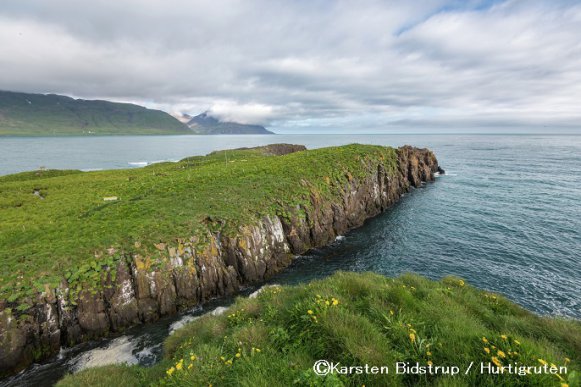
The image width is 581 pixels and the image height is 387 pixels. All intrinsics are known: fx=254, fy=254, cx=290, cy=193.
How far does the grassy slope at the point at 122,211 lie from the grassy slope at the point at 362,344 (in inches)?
504

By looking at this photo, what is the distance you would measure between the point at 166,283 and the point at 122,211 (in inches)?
473

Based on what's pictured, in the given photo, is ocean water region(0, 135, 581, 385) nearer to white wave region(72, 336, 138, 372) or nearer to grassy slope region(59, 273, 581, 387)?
white wave region(72, 336, 138, 372)

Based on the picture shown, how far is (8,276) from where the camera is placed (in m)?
17.7

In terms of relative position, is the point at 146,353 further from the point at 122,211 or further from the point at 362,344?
the point at 362,344

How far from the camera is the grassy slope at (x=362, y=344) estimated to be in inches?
250

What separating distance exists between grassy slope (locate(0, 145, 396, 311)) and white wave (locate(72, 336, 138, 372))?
195 inches

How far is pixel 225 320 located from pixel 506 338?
36.4 ft

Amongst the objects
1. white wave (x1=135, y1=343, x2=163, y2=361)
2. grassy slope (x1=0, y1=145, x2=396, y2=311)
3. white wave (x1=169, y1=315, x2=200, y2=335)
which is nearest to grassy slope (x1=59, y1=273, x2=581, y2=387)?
white wave (x1=135, y1=343, x2=163, y2=361)

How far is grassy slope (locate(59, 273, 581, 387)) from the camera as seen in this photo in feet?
20.8

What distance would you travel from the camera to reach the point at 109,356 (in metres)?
17.7

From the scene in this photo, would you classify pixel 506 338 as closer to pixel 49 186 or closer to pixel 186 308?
pixel 186 308

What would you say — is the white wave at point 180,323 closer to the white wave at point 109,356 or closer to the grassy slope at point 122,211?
the white wave at point 109,356

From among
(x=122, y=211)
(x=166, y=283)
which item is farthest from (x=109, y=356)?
(x=122, y=211)

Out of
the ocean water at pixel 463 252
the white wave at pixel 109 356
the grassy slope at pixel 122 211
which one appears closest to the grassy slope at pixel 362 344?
the white wave at pixel 109 356
